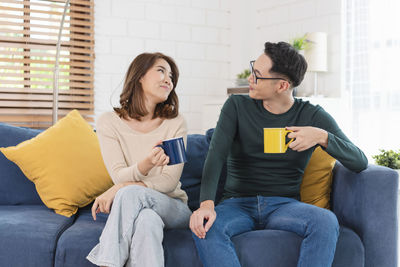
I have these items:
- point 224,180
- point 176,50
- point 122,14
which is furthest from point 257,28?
point 224,180

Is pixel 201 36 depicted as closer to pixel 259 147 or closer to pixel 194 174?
pixel 194 174

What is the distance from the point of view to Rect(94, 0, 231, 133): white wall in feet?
12.3

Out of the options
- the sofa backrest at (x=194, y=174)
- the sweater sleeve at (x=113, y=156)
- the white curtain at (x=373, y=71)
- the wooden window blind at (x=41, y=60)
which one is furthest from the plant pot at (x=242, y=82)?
the sweater sleeve at (x=113, y=156)

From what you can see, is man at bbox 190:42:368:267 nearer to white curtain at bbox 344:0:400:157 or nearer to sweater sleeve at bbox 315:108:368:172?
sweater sleeve at bbox 315:108:368:172

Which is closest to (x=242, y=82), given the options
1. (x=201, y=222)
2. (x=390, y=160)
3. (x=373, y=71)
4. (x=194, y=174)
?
(x=373, y=71)

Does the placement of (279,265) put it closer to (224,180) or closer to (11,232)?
(224,180)

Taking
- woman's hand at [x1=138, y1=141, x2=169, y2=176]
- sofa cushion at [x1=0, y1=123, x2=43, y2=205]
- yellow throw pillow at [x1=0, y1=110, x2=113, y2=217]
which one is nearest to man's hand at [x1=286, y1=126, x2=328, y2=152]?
woman's hand at [x1=138, y1=141, x2=169, y2=176]

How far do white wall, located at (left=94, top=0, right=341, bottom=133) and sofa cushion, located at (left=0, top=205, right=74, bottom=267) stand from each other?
69.8 inches

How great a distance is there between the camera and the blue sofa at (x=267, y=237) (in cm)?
170

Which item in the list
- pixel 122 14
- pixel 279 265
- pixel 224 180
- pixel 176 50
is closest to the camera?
pixel 279 265

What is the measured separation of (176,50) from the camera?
4047 millimetres

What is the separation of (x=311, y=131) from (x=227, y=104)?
41 centimetres

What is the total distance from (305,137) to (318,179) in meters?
0.43

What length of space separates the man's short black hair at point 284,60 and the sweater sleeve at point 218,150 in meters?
0.24
